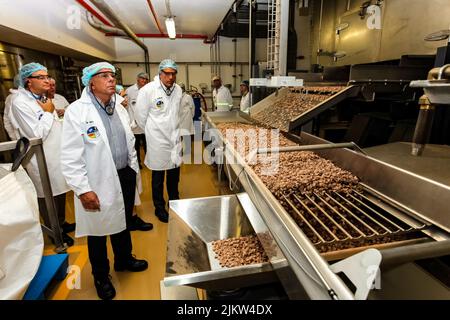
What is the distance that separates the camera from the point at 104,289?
1.75m

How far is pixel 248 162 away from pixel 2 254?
1385 mm

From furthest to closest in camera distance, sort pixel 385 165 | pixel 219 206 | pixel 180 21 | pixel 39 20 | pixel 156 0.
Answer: pixel 180 21, pixel 156 0, pixel 39 20, pixel 219 206, pixel 385 165

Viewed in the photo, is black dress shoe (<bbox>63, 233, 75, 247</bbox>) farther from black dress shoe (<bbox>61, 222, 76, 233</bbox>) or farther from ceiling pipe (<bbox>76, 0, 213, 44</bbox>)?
ceiling pipe (<bbox>76, 0, 213, 44</bbox>)

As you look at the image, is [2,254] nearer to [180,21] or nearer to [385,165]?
[385,165]

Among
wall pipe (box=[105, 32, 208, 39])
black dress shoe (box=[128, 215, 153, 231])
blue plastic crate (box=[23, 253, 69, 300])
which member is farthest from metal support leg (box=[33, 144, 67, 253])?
wall pipe (box=[105, 32, 208, 39])

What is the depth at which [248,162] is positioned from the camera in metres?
1.62

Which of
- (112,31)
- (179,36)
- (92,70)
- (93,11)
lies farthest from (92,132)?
(179,36)

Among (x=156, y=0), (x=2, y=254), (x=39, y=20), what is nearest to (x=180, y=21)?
(x=156, y=0)

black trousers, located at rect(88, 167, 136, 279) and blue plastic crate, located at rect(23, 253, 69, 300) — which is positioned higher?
black trousers, located at rect(88, 167, 136, 279)

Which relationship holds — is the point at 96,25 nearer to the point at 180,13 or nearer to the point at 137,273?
the point at 180,13

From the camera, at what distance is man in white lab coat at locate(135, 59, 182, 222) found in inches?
105

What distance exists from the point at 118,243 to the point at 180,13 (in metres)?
4.86

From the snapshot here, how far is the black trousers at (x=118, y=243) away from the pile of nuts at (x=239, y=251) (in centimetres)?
73
